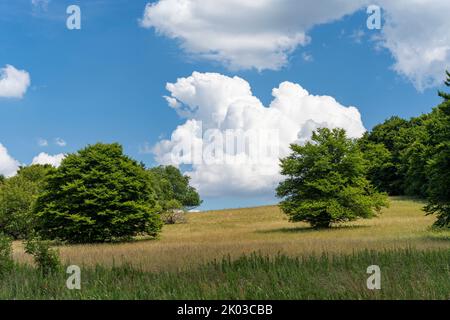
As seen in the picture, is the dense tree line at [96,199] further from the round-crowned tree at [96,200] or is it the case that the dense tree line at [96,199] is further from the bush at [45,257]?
the bush at [45,257]

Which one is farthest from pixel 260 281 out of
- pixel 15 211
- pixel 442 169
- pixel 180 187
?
pixel 180 187

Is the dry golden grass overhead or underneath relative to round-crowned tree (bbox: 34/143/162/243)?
underneath

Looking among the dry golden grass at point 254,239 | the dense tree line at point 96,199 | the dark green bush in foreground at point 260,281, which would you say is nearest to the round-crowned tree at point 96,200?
the dense tree line at point 96,199

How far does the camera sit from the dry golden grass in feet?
59.5

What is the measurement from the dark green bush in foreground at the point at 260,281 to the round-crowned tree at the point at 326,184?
24980 millimetres

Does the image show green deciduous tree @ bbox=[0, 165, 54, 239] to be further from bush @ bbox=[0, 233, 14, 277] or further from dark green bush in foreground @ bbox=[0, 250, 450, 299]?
dark green bush in foreground @ bbox=[0, 250, 450, 299]

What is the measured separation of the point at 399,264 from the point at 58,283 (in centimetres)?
882

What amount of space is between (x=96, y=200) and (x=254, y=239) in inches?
417

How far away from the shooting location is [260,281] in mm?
11031

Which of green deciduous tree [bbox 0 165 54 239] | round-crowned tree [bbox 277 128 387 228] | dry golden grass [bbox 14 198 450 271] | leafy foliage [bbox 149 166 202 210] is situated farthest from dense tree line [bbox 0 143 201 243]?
leafy foliage [bbox 149 166 202 210]

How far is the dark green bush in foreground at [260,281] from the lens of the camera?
973 cm

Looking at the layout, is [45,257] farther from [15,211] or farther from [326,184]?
[15,211]

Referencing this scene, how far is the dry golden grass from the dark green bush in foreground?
183cm
